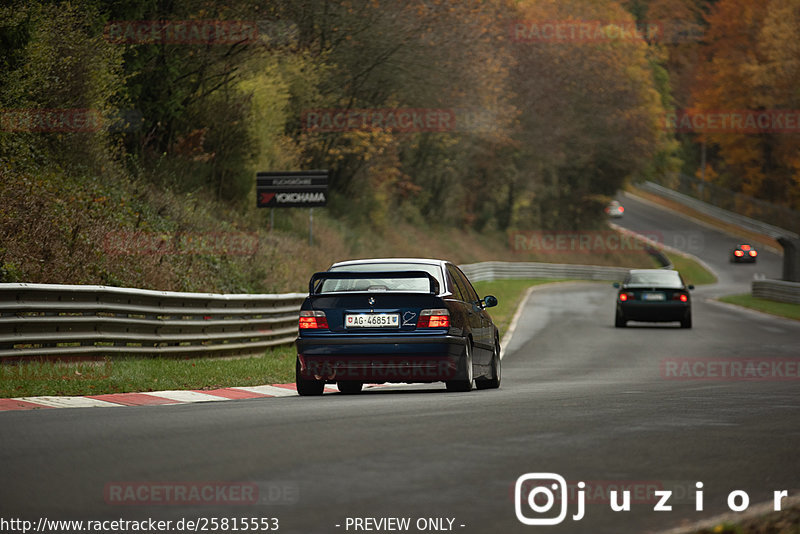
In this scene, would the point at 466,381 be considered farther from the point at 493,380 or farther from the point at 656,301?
the point at 656,301

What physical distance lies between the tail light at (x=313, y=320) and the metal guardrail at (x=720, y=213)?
7347 centimetres

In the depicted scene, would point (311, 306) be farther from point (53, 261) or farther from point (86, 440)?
point (53, 261)

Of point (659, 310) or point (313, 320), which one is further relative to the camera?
point (659, 310)

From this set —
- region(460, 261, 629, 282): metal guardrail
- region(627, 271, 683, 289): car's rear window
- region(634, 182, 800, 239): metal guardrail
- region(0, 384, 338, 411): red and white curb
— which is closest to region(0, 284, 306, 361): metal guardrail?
region(0, 384, 338, 411): red and white curb

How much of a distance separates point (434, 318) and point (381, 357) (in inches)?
28.9

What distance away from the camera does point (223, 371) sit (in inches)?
628

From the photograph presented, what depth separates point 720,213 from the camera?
94.7 meters

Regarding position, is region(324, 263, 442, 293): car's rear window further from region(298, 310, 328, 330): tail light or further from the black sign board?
the black sign board

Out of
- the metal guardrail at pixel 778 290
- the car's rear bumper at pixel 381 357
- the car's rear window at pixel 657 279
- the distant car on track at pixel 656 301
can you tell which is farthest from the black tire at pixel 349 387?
the metal guardrail at pixel 778 290

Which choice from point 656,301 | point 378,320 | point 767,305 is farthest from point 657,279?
point 378,320

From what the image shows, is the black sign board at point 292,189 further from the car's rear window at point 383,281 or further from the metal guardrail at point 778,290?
the metal guardrail at point 778,290

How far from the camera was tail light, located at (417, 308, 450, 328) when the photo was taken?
41.4 ft

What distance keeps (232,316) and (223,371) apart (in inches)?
121

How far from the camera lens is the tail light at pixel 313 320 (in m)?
12.8
